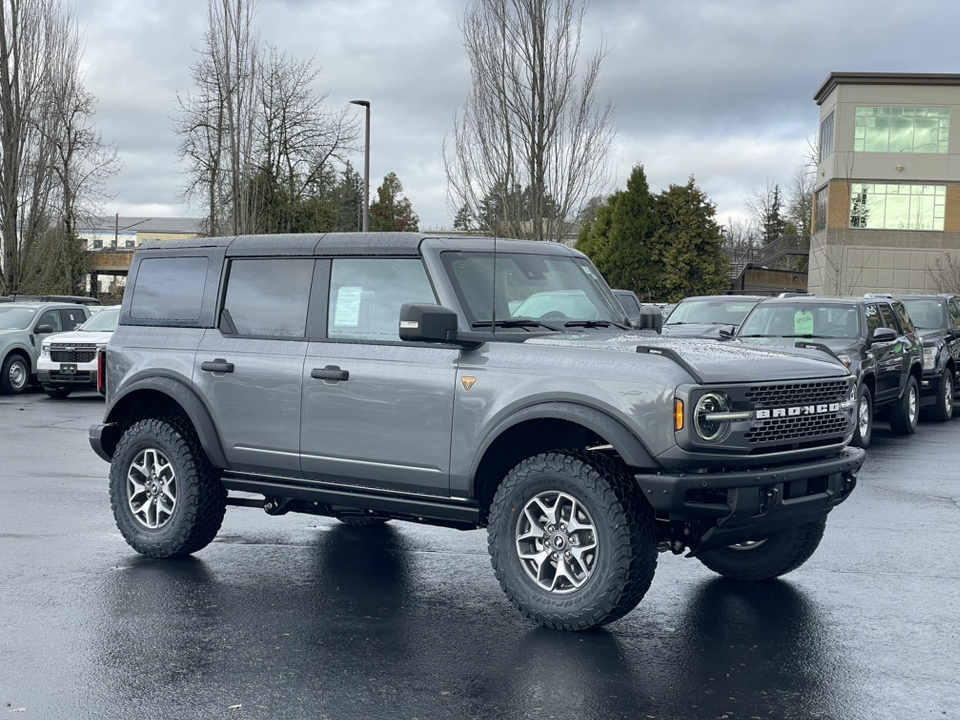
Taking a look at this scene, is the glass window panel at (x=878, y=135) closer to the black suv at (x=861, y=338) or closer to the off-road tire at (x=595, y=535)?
the black suv at (x=861, y=338)

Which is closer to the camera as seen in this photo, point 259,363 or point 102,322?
point 259,363

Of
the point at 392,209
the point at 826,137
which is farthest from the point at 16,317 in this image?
the point at 392,209

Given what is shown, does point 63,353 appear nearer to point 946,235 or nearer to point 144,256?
point 144,256

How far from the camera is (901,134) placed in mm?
55688

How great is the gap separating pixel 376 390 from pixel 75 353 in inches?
622

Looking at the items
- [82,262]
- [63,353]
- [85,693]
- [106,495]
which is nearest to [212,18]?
[63,353]

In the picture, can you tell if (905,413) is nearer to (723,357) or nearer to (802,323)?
(802,323)

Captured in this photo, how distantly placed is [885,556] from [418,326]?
12.4ft

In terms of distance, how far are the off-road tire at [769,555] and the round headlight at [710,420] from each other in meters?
1.44

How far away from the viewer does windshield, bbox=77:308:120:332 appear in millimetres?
→ 22188

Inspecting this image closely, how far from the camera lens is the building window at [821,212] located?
190 feet

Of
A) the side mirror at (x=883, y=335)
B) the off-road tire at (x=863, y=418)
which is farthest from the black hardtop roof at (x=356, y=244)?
the side mirror at (x=883, y=335)

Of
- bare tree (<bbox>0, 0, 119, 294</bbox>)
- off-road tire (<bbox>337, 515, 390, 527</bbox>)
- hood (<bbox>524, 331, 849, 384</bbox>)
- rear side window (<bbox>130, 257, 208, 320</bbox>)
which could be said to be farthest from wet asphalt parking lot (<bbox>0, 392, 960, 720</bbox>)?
bare tree (<bbox>0, 0, 119, 294</bbox>)

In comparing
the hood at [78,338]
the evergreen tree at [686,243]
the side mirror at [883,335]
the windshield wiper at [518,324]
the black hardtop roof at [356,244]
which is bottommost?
the hood at [78,338]
